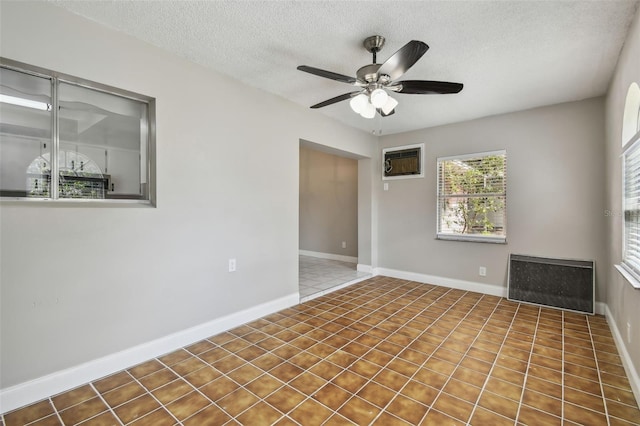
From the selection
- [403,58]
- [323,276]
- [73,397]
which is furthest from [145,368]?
[323,276]

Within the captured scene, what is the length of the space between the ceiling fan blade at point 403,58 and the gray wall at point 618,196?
145cm

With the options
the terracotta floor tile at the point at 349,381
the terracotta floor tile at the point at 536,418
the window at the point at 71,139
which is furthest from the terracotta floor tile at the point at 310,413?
the window at the point at 71,139

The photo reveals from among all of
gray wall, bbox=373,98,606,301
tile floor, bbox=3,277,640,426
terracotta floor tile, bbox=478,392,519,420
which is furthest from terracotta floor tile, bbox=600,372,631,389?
gray wall, bbox=373,98,606,301

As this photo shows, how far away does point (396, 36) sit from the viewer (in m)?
2.29

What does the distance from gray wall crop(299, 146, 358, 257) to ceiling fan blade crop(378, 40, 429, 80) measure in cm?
398

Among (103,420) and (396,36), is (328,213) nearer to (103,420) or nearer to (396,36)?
(396,36)

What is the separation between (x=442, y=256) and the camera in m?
4.62

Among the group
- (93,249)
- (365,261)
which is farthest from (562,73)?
(93,249)

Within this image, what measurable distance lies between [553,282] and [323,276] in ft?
10.4

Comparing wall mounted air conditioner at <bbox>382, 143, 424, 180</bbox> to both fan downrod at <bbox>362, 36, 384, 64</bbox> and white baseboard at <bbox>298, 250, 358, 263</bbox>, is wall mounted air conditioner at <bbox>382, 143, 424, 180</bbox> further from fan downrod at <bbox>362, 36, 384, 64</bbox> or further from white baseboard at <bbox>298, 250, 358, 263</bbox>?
fan downrod at <bbox>362, 36, 384, 64</bbox>

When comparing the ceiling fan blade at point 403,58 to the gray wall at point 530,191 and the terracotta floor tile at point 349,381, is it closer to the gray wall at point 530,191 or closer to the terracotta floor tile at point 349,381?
the terracotta floor tile at point 349,381

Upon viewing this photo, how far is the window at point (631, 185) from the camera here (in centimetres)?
222

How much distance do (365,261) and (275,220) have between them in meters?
2.40

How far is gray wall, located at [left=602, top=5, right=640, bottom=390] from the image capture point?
2047mm
